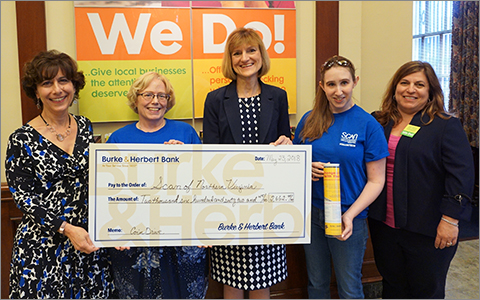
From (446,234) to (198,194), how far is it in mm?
1307

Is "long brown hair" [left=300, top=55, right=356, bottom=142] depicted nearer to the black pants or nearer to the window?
the black pants

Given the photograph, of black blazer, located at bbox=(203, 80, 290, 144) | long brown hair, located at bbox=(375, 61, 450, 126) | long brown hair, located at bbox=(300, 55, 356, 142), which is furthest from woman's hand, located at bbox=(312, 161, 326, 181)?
long brown hair, located at bbox=(375, 61, 450, 126)

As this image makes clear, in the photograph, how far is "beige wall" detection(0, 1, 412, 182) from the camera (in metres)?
2.25

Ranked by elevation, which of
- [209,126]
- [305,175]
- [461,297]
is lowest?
[461,297]

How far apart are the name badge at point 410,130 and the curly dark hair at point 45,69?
180cm

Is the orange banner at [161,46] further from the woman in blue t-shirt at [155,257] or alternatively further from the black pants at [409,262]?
the black pants at [409,262]

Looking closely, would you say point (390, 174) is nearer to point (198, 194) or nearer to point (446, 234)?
point (446, 234)

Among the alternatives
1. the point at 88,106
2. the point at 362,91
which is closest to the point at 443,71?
the point at 362,91

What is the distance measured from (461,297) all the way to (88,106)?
10.5ft

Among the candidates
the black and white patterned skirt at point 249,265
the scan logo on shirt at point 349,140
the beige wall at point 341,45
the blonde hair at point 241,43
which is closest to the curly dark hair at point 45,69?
the beige wall at point 341,45

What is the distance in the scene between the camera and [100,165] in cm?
168

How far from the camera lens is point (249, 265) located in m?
1.92

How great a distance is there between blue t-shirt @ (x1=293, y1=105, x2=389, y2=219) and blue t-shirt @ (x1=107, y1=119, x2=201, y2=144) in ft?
2.28

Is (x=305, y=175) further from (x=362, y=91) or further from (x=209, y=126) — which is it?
(x=362, y=91)
